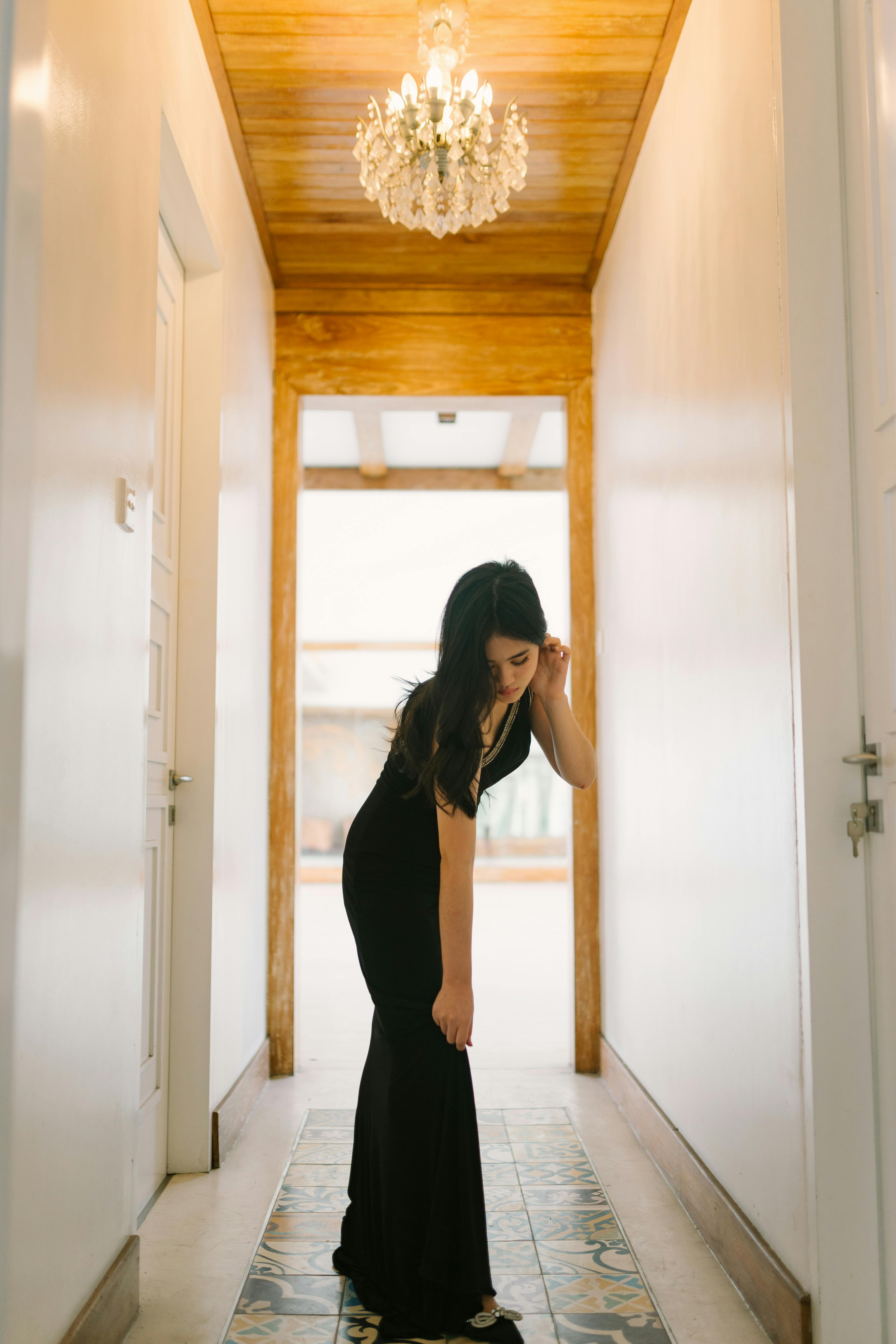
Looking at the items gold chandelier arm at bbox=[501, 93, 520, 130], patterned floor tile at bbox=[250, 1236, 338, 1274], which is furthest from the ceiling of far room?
patterned floor tile at bbox=[250, 1236, 338, 1274]

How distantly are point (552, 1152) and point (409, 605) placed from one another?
650cm

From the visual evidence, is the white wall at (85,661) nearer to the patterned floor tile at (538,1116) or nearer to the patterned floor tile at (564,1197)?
the patterned floor tile at (564,1197)

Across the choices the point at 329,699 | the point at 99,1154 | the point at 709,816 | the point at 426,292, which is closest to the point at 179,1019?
the point at 99,1154

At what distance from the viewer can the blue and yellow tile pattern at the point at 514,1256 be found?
1863 mm

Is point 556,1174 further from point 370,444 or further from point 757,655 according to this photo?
point 370,444

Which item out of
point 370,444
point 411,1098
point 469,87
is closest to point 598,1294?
point 411,1098

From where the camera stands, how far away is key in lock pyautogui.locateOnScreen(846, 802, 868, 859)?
1684mm

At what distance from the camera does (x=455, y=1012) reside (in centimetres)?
181

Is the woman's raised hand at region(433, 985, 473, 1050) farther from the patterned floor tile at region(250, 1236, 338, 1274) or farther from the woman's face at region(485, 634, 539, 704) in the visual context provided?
the patterned floor tile at region(250, 1236, 338, 1274)

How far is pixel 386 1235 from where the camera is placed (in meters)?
1.86

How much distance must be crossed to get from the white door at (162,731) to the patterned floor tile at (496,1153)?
0.81 meters

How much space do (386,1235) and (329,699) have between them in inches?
298

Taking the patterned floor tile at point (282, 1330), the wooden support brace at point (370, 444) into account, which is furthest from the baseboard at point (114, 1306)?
the wooden support brace at point (370, 444)

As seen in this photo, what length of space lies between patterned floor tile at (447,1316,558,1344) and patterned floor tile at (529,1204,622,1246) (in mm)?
343
